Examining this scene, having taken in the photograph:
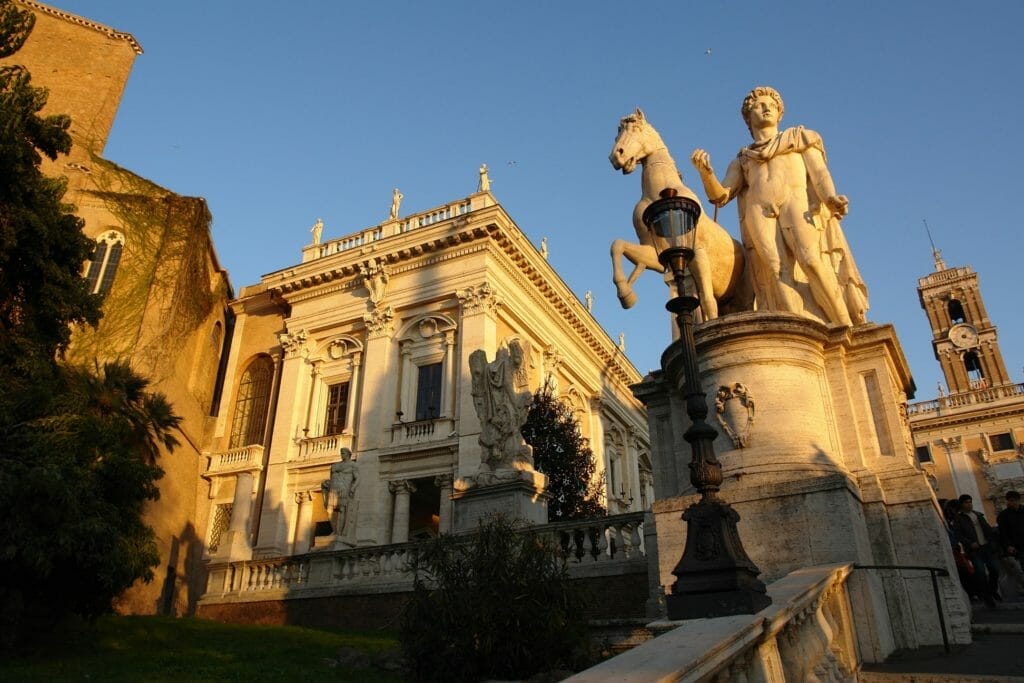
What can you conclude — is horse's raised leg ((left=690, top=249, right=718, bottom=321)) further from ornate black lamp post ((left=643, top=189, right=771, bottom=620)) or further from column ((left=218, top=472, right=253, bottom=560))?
column ((left=218, top=472, right=253, bottom=560))

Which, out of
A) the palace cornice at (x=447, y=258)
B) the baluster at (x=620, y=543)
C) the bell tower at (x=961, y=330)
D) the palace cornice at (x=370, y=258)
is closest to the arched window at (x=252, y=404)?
the palace cornice at (x=447, y=258)

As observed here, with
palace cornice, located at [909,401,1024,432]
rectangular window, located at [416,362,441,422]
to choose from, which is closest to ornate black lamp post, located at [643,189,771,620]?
rectangular window, located at [416,362,441,422]

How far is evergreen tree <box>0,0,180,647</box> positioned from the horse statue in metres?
8.74

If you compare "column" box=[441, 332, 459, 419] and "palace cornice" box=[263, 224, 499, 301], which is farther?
"palace cornice" box=[263, 224, 499, 301]

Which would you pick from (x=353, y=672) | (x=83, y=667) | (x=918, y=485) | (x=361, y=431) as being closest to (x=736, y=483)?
(x=918, y=485)

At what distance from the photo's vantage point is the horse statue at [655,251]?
9.19 m

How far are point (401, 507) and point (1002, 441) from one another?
38.4 m

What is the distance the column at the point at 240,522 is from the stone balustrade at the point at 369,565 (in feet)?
27.9

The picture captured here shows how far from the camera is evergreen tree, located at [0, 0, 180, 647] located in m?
10.9

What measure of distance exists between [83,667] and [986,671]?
9.56 meters

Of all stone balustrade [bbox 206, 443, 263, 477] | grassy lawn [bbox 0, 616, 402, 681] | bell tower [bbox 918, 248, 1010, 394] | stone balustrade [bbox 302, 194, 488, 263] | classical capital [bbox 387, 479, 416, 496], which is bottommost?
grassy lawn [bbox 0, 616, 402, 681]

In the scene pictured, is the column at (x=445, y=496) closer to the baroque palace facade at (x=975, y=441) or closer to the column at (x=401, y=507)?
the column at (x=401, y=507)

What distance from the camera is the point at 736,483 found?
24.3 feet

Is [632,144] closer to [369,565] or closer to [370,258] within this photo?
[369,565]
